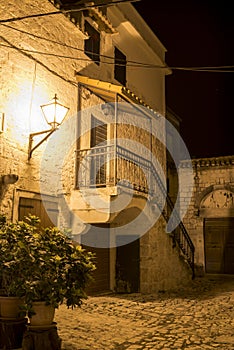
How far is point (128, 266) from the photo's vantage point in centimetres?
1061

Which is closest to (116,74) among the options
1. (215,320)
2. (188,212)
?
(188,212)

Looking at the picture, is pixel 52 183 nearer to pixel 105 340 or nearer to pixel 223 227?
pixel 105 340

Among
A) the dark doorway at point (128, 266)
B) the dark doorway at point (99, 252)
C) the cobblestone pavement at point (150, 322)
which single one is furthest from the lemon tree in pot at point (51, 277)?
the dark doorway at point (128, 266)

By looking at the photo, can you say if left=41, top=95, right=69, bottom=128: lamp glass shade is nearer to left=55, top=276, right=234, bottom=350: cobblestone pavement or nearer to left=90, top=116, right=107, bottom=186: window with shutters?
left=90, top=116, right=107, bottom=186: window with shutters

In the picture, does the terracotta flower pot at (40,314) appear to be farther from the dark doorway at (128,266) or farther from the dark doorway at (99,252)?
the dark doorway at (128,266)

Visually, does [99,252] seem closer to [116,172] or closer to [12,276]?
[116,172]

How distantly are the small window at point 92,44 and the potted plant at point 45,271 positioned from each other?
6614mm

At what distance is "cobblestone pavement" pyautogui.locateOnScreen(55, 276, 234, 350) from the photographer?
5.44 metres

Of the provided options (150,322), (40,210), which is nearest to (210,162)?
(40,210)

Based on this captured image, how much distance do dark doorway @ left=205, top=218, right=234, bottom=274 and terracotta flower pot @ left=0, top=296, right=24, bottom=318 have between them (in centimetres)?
1139

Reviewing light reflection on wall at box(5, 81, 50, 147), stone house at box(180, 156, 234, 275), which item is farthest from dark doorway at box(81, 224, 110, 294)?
stone house at box(180, 156, 234, 275)

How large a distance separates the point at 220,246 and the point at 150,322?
8.82m

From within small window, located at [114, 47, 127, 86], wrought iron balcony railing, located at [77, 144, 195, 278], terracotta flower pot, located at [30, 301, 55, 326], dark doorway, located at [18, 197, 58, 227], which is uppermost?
small window, located at [114, 47, 127, 86]

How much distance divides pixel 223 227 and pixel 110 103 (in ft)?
25.0
